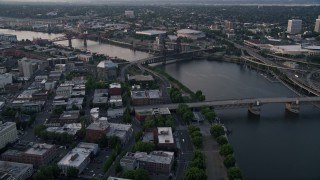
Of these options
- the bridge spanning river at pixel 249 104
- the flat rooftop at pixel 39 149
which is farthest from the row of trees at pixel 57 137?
the bridge spanning river at pixel 249 104

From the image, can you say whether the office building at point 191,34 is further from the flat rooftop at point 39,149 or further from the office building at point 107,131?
the flat rooftop at point 39,149

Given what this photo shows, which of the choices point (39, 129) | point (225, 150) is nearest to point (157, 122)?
point (225, 150)

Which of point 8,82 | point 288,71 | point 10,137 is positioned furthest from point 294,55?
point 10,137

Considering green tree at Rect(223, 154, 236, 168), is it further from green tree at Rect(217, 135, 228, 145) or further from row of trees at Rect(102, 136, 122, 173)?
row of trees at Rect(102, 136, 122, 173)

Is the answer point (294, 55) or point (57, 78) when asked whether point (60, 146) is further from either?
point (294, 55)

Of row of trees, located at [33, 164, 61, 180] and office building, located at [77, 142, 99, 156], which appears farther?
office building, located at [77, 142, 99, 156]

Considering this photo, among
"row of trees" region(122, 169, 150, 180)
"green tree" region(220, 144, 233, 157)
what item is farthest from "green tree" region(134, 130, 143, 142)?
"green tree" region(220, 144, 233, 157)

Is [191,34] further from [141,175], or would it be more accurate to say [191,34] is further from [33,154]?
[141,175]
